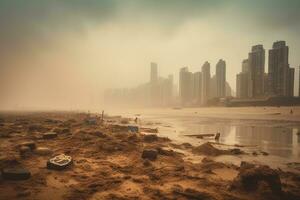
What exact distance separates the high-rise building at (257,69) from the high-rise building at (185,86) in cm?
7608

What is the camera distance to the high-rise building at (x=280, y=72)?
83562 mm

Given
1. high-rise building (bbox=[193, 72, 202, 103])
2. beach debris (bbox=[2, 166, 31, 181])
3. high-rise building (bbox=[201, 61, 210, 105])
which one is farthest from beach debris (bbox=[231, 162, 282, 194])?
high-rise building (bbox=[193, 72, 202, 103])

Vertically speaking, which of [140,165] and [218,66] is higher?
[218,66]

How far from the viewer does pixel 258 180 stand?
660 centimetres

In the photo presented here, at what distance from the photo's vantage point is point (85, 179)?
24.4ft

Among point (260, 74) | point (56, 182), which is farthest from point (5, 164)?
point (260, 74)

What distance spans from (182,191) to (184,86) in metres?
171

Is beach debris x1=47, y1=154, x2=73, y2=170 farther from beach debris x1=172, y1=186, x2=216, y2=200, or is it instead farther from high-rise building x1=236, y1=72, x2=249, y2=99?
high-rise building x1=236, y1=72, x2=249, y2=99

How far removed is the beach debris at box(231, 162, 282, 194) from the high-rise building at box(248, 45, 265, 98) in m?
97.1

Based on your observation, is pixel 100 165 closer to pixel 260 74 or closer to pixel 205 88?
pixel 260 74

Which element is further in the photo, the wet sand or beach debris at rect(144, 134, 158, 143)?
beach debris at rect(144, 134, 158, 143)

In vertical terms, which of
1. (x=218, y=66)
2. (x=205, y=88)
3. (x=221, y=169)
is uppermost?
(x=218, y=66)

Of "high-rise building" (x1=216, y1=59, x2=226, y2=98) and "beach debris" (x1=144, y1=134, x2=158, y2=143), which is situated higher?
"high-rise building" (x1=216, y1=59, x2=226, y2=98)

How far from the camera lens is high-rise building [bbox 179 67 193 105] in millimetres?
171500
